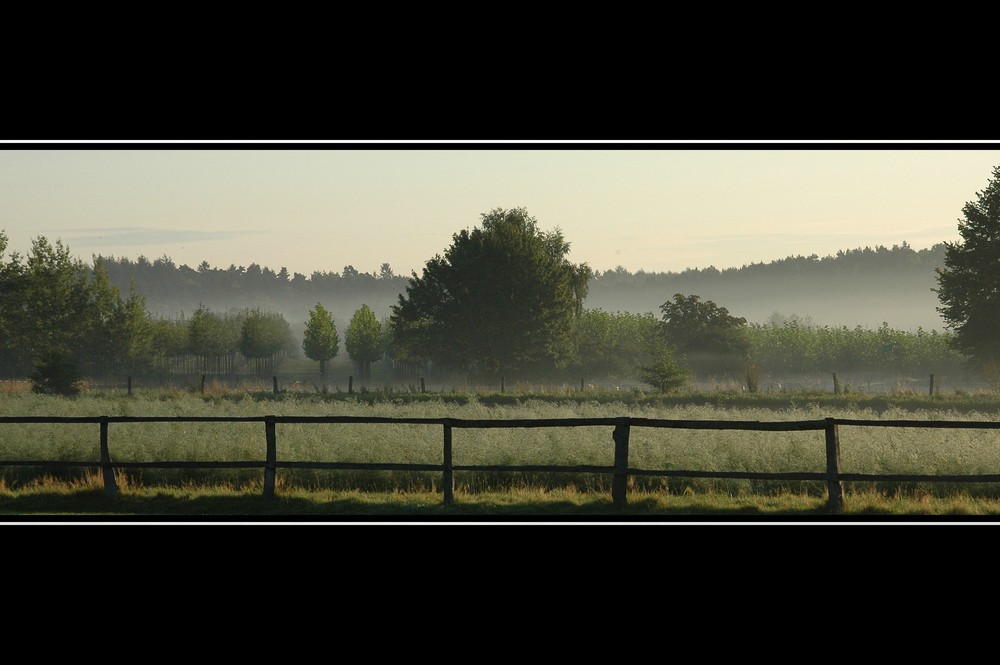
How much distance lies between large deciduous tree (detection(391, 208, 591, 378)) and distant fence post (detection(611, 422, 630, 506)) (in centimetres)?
5310

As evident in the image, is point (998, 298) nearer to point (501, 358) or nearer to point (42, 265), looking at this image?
point (501, 358)

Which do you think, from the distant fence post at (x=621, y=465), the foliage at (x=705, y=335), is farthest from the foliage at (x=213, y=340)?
the distant fence post at (x=621, y=465)

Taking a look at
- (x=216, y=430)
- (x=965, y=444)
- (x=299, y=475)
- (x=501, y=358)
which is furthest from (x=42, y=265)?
(x=965, y=444)

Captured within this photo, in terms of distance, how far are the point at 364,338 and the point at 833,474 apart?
61917mm

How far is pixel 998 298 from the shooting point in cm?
4753

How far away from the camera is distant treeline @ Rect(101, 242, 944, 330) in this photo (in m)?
123

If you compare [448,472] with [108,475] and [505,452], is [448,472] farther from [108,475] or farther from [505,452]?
[108,475]

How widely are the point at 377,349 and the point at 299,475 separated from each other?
194 feet

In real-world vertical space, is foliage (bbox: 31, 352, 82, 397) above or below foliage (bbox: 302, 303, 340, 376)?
below

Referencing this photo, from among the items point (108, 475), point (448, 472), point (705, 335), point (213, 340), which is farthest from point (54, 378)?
point (213, 340)

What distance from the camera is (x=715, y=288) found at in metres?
168

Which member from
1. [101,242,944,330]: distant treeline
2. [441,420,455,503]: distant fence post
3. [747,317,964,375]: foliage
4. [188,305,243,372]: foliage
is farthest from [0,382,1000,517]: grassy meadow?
[101,242,944,330]: distant treeline

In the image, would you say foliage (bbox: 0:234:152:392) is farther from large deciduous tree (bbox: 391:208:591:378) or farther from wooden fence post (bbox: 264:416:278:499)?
wooden fence post (bbox: 264:416:278:499)
